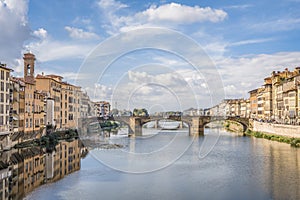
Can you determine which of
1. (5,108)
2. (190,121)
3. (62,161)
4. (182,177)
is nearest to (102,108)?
(190,121)

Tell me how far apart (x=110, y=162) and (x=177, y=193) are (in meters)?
6.64

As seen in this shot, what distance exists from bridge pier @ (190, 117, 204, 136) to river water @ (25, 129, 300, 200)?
15.3 metres

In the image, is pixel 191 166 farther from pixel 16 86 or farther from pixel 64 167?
pixel 16 86

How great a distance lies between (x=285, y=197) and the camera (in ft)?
37.3

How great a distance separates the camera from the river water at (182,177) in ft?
39.1

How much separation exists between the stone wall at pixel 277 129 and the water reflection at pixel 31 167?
1408cm

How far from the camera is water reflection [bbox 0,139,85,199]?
42.2 ft

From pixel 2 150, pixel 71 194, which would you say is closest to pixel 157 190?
pixel 71 194

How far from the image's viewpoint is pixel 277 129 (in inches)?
1152

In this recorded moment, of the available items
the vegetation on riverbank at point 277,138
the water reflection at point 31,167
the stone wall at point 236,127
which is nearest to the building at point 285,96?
the vegetation on riverbank at point 277,138

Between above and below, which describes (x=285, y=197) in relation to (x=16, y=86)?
below

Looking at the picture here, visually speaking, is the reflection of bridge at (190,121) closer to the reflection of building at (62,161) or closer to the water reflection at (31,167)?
the reflection of building at (62,161)

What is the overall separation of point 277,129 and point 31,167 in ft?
64.6

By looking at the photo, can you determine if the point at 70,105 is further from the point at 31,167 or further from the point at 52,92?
the point at 31,167
